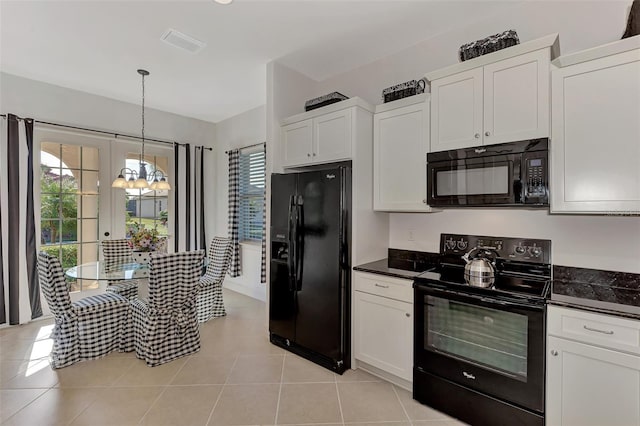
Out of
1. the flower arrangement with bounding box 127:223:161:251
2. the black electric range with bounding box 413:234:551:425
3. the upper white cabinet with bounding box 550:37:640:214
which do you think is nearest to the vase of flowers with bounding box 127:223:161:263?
the flower arrangement with bounding box 127:223:161:251

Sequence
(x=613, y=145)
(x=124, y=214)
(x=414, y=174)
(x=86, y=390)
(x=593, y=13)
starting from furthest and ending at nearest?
(x=124, y=214)
(x=414, y=174)
(x=86, y=390)
(x=593, y=13)
(x=613, y=145)

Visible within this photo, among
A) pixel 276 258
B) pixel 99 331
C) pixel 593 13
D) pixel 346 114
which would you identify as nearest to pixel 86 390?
pixel 99 331

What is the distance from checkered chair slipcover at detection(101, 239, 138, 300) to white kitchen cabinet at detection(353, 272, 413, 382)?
271cm

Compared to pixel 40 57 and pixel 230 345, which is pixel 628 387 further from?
pixel 40 57

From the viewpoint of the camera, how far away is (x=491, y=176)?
210 centimetres

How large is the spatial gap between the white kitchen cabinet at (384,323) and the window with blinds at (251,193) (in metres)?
2.58

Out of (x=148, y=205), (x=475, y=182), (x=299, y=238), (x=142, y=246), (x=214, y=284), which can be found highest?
(x=475, y=182)

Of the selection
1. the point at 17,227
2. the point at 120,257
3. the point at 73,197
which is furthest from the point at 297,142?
the point at 17,227

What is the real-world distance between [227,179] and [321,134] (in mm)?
2806

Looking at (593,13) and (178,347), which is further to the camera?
(178,347)

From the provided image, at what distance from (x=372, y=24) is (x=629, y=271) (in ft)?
8.39

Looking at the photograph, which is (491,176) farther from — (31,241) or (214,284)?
(31,241)

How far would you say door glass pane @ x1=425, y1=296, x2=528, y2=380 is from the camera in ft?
5.91

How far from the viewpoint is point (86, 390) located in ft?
7.56
